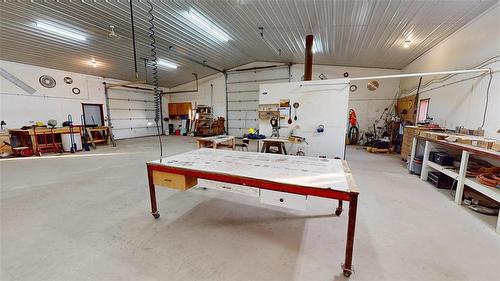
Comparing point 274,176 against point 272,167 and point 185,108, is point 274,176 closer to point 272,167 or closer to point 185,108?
point 272,167

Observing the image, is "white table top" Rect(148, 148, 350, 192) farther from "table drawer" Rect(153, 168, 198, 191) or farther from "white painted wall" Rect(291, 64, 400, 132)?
"white painted wall" Rect(291, 64, 400, 132)

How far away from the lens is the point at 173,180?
221cm

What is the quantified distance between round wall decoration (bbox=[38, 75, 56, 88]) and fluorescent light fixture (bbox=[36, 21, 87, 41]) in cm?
335

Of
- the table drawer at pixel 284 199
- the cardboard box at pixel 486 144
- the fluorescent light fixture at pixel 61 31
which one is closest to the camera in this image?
the table drawer at pixel 284 199

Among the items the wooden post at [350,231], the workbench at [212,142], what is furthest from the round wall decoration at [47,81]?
the wooden post at [350,231]

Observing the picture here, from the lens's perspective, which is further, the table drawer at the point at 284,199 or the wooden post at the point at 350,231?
the table drawer at the point at 284,199

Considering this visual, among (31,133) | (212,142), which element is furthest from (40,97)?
(212,142)

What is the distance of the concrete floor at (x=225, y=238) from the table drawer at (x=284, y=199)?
21.2 inches

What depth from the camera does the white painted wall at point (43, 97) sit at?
6.62 meters

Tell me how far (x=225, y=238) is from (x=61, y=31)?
721 centimetres

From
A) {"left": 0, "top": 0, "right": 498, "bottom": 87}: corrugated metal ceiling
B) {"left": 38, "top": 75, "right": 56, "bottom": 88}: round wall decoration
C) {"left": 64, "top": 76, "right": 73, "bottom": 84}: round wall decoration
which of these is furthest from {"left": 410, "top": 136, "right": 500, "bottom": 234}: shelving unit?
{"left": 64, "top": 76, "right": 73, "bottom": 84}: round wall decoration

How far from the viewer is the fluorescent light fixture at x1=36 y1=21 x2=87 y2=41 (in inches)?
193

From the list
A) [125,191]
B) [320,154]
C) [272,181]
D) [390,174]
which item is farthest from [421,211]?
[125,191]

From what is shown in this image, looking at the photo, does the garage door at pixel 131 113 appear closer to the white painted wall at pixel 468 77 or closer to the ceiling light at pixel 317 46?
the ceiling light at pixel 317 46
